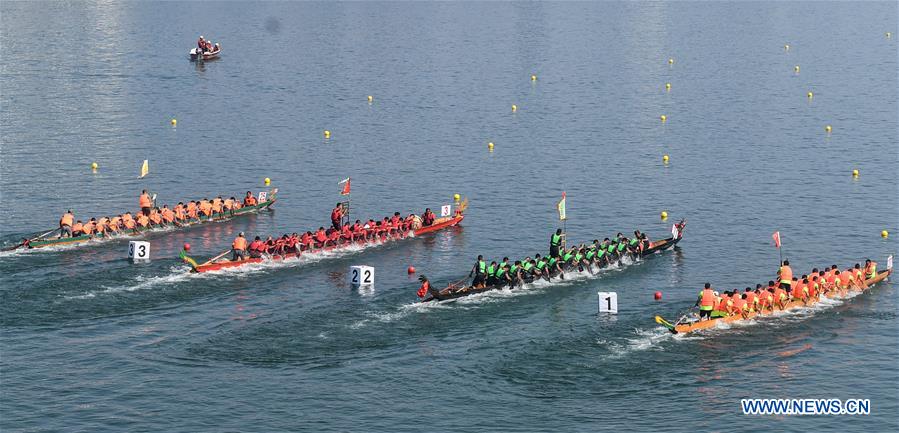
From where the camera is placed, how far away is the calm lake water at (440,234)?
55.2 metres

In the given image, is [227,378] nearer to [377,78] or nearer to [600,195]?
[600,195]

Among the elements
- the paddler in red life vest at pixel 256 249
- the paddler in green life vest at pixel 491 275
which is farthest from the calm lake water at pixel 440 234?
the paddler in green life vest at pixel 491 275

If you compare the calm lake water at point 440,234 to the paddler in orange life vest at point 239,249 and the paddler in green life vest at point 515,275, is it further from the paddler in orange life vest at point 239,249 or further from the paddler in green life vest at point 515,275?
the paddler in green life vest at point 515,275

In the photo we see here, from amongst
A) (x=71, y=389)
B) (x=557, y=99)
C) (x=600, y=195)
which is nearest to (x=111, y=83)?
(x=557, y=99)

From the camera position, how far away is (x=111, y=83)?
148 m

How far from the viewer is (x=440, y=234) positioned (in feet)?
281

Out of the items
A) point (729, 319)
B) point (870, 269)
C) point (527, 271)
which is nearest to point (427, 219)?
point (527, 271)

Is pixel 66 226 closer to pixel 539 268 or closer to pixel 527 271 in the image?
pixel 527 271

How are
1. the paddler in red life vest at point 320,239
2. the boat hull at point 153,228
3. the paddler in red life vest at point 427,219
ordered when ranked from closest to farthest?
1. the boat hull at point 153,228
2. the paddler in red life vest at point 320,239
3. the paddler in red life vest at point 427,219

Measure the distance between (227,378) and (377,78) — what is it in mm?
103255

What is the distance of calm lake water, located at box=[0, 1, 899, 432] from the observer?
55.2 meters

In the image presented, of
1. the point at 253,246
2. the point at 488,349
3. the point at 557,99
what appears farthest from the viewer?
the point at 557,99

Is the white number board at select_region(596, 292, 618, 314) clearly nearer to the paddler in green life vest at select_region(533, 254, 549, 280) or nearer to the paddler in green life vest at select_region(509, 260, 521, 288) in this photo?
the paddler in green life vest at select_region(509, 260, 521, 288)

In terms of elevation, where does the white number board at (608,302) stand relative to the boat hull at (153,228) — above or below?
below
